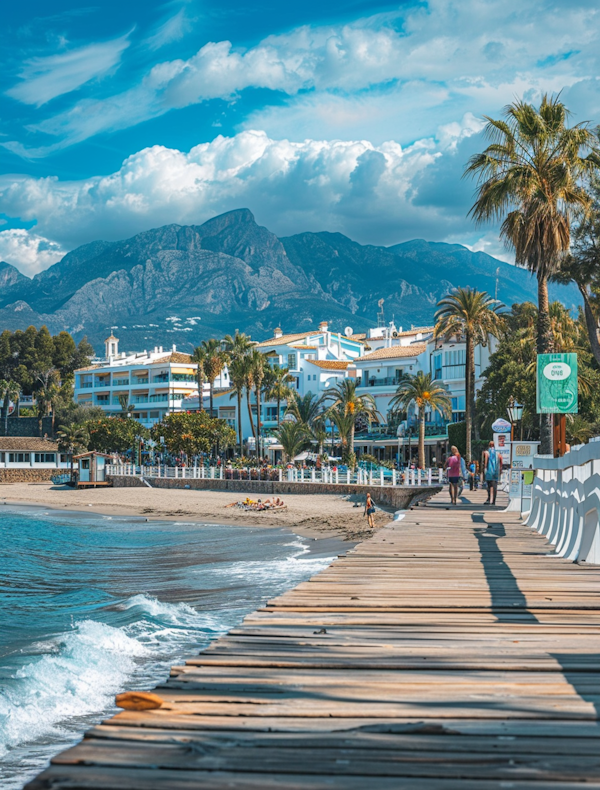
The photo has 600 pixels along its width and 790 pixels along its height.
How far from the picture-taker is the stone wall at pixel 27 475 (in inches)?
3110

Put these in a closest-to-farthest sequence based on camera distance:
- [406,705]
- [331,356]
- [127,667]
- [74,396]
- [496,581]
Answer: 1. [406,705]
2. [496,581]
3. [127,667]
4. [331,356]
5. [74,396]

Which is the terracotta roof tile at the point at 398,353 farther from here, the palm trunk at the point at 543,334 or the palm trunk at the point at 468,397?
the palm trunk at the point at 543,334

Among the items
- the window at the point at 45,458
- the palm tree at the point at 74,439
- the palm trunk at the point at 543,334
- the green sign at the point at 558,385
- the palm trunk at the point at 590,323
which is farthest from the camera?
the window at the point at 45,458

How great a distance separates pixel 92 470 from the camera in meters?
67.4

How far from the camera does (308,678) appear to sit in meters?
A: 4.25

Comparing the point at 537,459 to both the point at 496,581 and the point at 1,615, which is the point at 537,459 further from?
the point at 1,615

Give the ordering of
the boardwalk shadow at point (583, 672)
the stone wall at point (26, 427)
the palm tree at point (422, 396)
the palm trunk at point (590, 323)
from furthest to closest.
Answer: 1. the stone wall at point (26, 427)
2. the palm tree at point (422, 396)
3. the palm trunk at point (590, 323)
4. the boardwalk shadow at point (583, 672)

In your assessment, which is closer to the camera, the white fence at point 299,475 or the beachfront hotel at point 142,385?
the white fence at point 299,475

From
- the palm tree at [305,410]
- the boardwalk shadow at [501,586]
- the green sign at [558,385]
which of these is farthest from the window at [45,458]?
the boardwalk shadow at [501,586]

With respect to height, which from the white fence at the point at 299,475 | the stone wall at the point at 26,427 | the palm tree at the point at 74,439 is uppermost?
the stone wall at the point at 26,427

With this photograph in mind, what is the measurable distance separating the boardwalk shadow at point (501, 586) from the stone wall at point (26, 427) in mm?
87035

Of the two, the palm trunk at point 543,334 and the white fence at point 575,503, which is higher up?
the palm trunk at point 543,334

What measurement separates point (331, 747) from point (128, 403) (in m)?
94.3

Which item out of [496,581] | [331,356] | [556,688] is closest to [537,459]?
[496,581]
